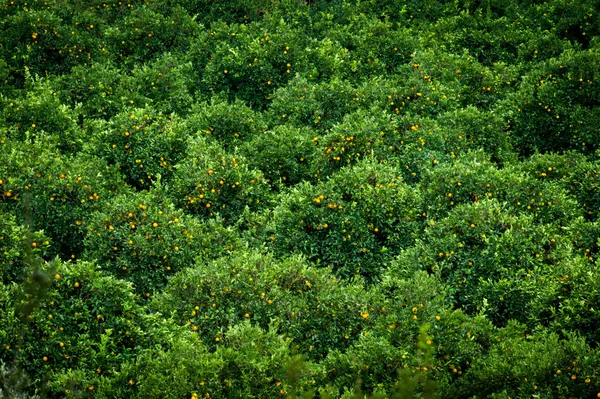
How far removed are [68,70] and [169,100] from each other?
2.20 meters

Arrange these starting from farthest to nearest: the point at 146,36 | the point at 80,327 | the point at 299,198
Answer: the point at 146,36 → the point at 299,198 → the point at 80,327

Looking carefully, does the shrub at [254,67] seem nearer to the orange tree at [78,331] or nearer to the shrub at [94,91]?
the shrub at [94,91]

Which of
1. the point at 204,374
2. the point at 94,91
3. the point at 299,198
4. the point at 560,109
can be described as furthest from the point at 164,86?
the point at 204,374

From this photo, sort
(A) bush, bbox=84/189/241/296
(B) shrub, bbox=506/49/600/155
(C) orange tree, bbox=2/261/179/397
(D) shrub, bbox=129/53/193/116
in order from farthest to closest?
(D) shrub, bbox=129/53/193/116
(B) shrub, bbox=506/49/600/155
(A) bush, bbox=84/189/241/296
(C) orange tree, bbox=2/261/179/397

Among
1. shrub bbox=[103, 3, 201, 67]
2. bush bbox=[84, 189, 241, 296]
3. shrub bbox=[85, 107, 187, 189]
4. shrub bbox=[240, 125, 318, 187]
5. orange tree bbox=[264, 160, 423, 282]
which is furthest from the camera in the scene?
shrub bbox=[103, 3, 201, 67]

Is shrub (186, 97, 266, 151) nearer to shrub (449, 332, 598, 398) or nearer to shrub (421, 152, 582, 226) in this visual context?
shrub (421, 152, 582, 226)

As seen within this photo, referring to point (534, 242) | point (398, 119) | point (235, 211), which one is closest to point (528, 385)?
point (534, 242)

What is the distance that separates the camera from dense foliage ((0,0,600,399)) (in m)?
7.41

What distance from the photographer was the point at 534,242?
952cm

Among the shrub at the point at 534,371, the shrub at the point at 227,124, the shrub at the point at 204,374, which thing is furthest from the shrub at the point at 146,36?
the shrub at the point at 534,371

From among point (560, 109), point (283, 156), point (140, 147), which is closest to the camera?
point (140, 147)

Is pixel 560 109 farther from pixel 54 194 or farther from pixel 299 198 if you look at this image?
pixel 54 194

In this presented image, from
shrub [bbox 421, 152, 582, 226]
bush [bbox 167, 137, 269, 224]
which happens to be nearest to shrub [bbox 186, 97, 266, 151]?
bush [bbox 167, 137, 269, 224]

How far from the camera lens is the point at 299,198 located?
10.3 meters
